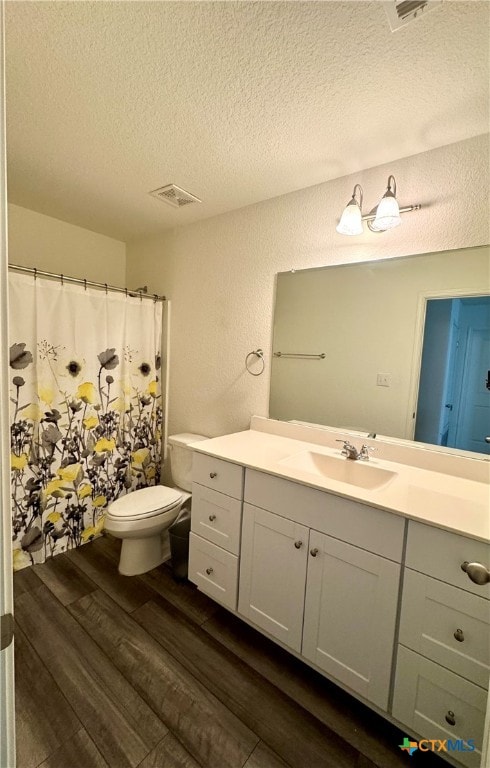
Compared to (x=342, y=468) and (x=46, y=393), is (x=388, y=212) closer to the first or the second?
(x=342, y=468)

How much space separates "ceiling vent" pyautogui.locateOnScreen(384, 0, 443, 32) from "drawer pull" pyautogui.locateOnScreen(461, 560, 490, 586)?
1.54 m

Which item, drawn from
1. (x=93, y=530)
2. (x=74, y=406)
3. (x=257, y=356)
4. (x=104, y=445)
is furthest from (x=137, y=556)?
(x=257, y=356)

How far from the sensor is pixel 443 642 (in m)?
0.97

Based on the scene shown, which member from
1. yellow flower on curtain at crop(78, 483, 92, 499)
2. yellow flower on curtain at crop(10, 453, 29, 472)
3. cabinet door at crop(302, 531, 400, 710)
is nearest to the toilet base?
yellow flower on curtain at crop(78, 483, 92, 499)

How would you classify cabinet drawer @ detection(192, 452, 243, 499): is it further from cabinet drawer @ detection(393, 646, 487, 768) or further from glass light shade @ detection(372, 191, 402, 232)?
glass light shade @ detection(372, 191, 402, 232)

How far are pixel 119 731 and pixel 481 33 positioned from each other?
2.50 m

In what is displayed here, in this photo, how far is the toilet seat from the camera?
1.76 m

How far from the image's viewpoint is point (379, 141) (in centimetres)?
137

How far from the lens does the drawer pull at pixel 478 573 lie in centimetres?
88

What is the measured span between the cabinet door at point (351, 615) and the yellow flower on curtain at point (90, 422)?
162 centimetres

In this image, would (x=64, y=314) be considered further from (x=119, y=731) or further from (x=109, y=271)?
(x=119, y=731)

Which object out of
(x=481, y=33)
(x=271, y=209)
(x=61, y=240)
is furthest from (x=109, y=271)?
(x=481, y=33)

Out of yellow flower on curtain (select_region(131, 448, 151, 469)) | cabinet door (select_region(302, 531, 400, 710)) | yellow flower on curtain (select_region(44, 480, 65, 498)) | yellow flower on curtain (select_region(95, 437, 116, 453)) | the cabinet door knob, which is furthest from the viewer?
yellow flower on curtain (select_region(131, 448, 151, 469))

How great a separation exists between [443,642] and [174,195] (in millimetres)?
2390
